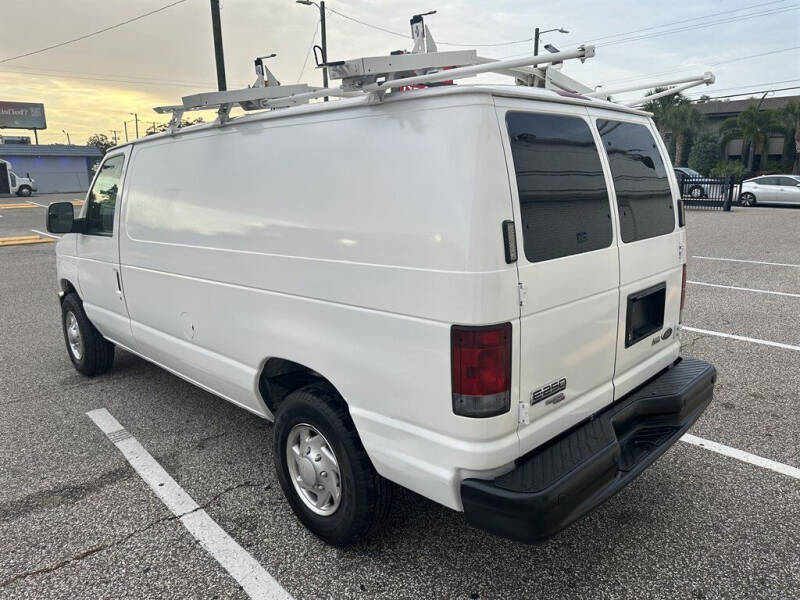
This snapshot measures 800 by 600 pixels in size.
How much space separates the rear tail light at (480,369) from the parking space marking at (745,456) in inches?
82.2

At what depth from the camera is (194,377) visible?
3713 millimetres

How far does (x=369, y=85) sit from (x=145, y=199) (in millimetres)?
2184

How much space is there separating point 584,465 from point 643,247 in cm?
124

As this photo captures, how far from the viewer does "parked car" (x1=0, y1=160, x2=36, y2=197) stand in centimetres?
4069

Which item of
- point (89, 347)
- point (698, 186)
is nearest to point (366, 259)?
point (89, 347)

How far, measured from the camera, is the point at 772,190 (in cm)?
2256

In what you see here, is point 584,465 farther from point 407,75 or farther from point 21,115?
point 21,115

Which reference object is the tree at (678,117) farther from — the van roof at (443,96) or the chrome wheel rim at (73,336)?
the van roof at (443,96)

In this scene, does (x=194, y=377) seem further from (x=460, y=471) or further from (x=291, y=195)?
(x=460, y=471)

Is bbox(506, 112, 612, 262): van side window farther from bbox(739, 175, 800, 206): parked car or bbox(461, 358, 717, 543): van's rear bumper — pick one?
bbox(739, 175, 800, 206): parked car

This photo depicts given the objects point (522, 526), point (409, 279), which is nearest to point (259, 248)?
point (409, 279)

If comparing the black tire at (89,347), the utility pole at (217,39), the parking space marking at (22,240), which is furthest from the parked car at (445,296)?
the parking space marking at (22,240)

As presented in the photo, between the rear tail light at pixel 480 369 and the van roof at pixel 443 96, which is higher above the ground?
the van roof at pixel 443 96

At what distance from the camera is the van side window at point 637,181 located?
2830mm
